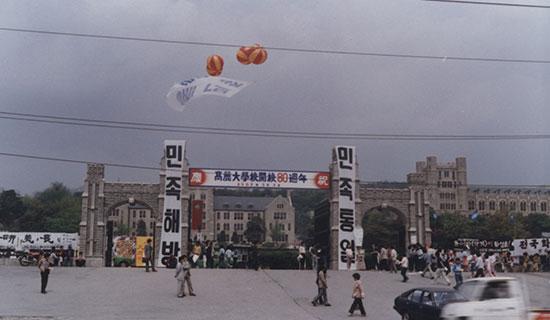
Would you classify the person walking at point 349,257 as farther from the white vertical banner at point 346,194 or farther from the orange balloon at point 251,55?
the orange balloon at point 251,55

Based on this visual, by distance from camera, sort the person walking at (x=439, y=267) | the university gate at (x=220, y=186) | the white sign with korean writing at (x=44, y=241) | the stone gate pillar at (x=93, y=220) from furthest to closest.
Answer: the white sign with korean writing at (x=44, y=241)
the stone gate pillar at (x=93, y=220)
the university gate at (x=220, y=186)
the person walking at (x=439, y=267)

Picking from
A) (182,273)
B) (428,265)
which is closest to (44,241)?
(182,273)

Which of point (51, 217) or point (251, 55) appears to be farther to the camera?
point (51, 217)

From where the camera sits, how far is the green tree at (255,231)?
12838cm

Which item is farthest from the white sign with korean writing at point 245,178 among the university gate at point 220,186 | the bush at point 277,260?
the bush at point 277,260

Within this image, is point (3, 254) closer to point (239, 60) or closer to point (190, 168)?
point (190, 168)

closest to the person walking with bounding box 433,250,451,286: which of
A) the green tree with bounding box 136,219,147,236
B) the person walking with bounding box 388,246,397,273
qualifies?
the person walking with bounding box 388,246,397,273

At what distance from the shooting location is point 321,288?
2461cm

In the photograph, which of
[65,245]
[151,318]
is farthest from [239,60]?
[65,245]

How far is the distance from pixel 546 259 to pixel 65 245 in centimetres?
3194

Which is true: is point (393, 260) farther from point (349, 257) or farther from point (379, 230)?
point (379, 230)

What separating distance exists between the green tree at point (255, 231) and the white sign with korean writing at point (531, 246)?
280 feet

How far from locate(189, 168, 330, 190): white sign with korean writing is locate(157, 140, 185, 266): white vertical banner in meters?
0.95

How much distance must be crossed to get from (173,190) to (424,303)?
23712mm
